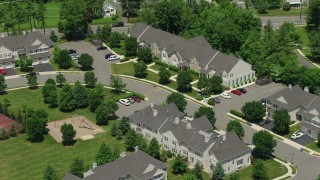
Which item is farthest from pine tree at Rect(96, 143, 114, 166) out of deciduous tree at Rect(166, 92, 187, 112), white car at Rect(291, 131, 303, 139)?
white car at Rect(291, 131, 303, 139)

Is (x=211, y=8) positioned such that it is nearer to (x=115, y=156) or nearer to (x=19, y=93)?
(x=19, y=93)

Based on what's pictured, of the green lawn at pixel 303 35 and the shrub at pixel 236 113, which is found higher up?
the green lawn at pixel 303 35

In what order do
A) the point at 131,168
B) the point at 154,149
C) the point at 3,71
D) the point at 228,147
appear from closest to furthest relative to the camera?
the point at 131,168, the point at 228,147, the point at 154,149, the point at 3,71

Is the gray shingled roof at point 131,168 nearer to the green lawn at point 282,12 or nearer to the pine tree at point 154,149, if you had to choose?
the pine tree at point 154,149

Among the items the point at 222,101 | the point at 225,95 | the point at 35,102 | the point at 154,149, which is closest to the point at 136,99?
the point at 222,101

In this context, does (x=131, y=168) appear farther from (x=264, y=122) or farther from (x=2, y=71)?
(x=2, y=71)

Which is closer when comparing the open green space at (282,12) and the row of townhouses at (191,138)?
the row of townhouses at (191,138)

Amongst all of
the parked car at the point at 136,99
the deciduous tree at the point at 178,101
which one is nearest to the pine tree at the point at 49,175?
the deciduous tree at the point at 178,101
